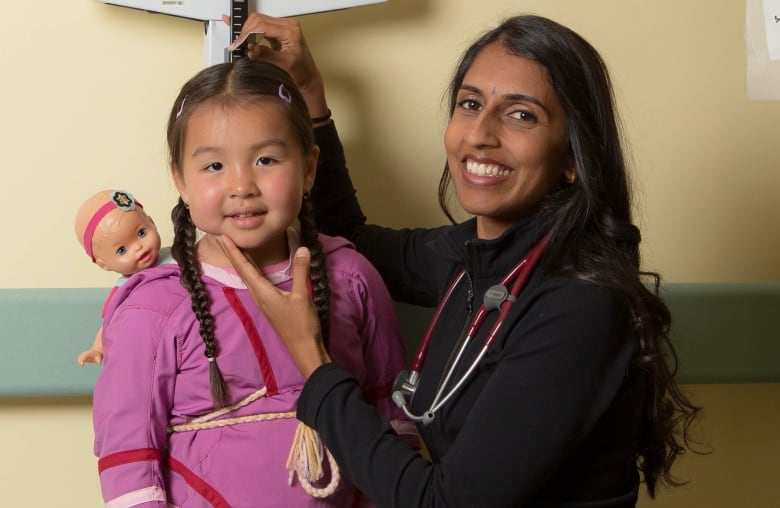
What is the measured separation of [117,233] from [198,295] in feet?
0.57

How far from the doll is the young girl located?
0.23 ft

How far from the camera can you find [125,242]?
1.32m

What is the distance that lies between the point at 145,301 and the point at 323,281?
252mm

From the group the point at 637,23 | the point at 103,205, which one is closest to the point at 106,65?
the point at 103,205

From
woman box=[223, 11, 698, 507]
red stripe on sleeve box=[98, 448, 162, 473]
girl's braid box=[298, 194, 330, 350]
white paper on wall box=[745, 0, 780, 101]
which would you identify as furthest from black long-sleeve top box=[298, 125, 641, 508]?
white paper on wall box=[745, 0, 780, 101]

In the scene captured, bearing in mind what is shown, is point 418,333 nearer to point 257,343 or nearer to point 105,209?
point 257,343

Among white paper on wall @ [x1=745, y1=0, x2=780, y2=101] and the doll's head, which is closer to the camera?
the doll's head

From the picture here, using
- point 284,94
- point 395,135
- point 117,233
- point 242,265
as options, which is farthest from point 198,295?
point 395,135

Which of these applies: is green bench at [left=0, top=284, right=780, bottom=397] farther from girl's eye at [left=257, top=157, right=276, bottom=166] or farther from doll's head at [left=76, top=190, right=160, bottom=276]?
girl's eye at [left=257, top=157, right=276, bottom=166]

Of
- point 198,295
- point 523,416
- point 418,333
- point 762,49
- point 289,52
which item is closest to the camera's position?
point 523,416

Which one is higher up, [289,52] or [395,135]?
[289,52]

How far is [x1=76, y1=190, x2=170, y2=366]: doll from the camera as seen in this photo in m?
1.31

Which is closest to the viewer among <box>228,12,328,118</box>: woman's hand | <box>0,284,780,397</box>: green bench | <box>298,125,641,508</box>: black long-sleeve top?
<box>298,125,641,508</box>: black long-sleeve top

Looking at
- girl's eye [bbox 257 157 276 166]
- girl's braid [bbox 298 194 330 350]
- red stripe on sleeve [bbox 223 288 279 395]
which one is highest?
girl's eye [bbox 257 157 276 166]
